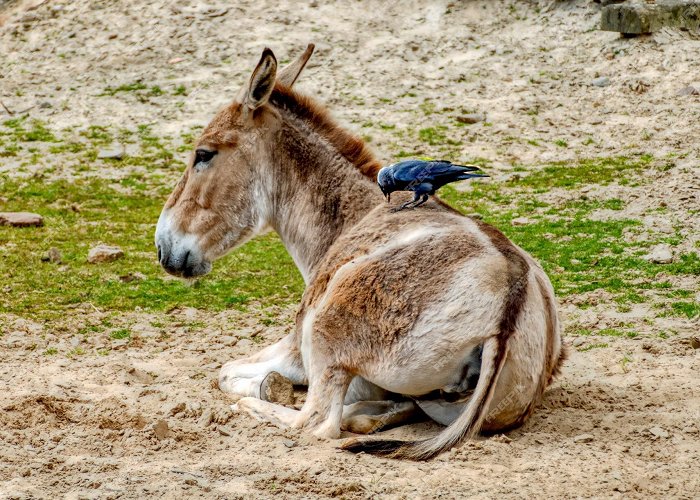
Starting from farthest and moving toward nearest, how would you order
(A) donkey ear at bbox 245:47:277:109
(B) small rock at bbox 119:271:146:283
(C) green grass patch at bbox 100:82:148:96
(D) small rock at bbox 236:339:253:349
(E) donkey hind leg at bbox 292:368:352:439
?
1. (C) green grass patch at bbox 100:82:148:96
2. (B) small rock at bbox 119:271:146:283
3. (D) small rock at bbox 236:339:253:349
4. (A) donkey ear at bbox 245:47:277:109
5. (E) donkey hind leg at bbox 292:368:352:439

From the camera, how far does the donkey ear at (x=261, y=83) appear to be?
20.4 feet

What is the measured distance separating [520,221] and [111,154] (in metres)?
5.22

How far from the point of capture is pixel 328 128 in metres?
6.57

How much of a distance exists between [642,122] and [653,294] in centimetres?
493

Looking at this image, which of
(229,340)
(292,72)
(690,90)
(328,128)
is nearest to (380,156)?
→ (690,90)

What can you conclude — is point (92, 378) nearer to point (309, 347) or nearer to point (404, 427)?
point (309, 347)

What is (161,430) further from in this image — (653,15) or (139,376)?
(653,15)

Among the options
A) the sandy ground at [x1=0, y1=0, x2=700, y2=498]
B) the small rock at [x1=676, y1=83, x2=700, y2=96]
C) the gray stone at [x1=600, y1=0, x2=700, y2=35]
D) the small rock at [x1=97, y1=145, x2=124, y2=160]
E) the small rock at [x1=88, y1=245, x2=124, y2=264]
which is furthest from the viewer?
the gray stone at [x1=600, y1=0, x2=700, y2=35]

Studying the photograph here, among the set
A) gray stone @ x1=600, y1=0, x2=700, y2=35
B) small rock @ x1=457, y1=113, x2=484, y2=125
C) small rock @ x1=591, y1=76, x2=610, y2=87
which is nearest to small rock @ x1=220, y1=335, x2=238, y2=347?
small rock @ x1=457, y1=113, x2=484, y2=125

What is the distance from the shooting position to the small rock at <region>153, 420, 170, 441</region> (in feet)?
16.6

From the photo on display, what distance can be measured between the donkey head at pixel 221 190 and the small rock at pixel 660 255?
3497 millimetres

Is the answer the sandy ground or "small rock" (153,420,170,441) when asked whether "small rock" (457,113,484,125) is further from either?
"small rock" (153,420,170,441)

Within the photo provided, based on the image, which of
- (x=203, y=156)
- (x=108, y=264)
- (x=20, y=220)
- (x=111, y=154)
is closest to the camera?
(x=203, y=156)

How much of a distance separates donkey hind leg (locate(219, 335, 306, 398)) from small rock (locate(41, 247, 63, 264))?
141 inches
